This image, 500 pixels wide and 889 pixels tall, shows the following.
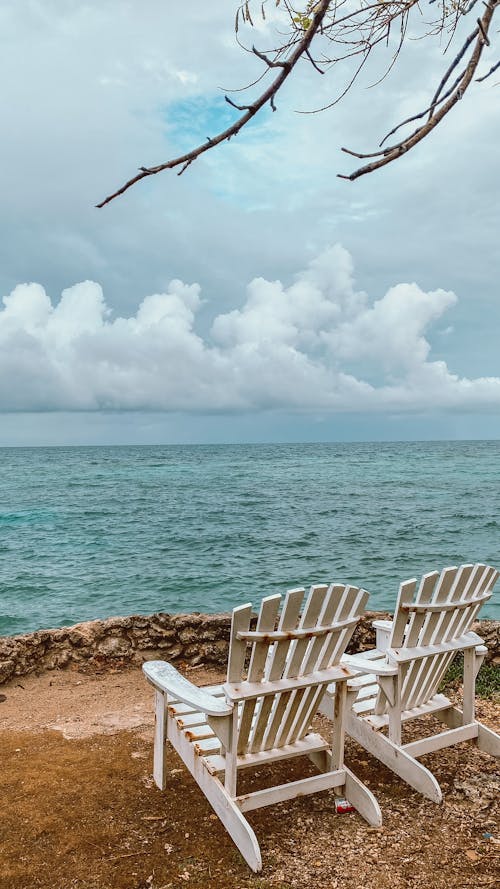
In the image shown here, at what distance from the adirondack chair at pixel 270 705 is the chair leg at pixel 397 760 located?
28 cm

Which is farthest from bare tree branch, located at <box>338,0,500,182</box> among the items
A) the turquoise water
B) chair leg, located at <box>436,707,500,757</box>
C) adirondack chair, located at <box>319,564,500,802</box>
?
the turquoise water

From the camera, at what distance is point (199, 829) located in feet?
9.65

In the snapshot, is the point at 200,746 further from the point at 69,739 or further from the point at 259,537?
the point at 259,537

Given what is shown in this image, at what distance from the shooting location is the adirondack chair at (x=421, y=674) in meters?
3.16

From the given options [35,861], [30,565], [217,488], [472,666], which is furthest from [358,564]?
[217,488]

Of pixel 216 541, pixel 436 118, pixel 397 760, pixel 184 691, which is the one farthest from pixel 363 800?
pixel 216 541

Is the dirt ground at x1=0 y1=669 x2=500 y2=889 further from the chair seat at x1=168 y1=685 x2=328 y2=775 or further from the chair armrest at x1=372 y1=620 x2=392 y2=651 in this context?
the chair armrest at x1=372 y1=620 x2=392 y2=651

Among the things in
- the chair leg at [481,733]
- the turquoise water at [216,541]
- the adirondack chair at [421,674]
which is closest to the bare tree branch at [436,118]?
the adirondack chair at [421,674]

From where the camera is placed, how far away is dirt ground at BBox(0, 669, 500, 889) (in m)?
2.60

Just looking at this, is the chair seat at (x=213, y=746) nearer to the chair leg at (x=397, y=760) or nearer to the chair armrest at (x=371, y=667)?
the chair leg at (x=397, y=760)

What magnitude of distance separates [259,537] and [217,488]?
19591 mm

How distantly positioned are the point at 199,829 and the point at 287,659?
953 mm

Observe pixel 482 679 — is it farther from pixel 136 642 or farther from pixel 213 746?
pixel 136 642

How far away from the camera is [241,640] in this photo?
101 inches
